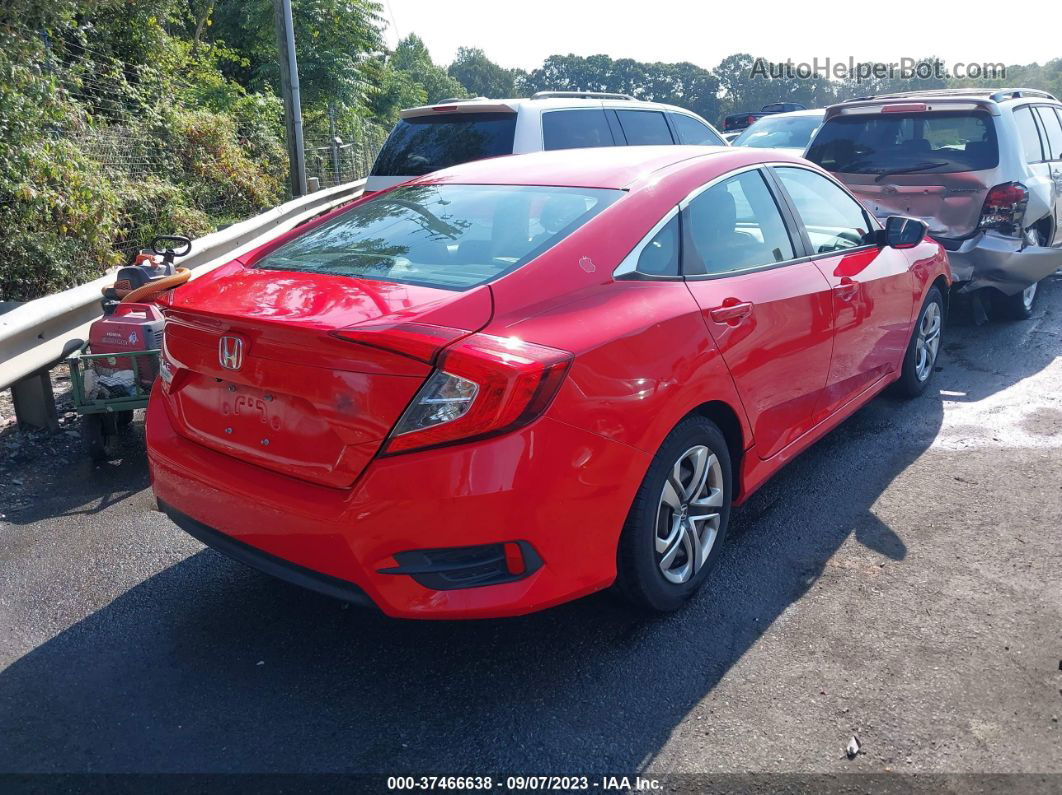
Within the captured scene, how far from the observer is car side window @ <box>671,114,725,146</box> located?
9188 millimetres

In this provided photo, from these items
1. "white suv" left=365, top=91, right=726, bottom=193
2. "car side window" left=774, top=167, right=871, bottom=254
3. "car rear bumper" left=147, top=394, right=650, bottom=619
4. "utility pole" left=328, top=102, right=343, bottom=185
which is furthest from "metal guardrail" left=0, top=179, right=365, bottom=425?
"utility pole" left=328, top=102, right=343, bottom=185

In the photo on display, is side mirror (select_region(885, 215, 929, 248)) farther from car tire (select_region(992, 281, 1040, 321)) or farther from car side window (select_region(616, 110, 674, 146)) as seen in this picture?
car side window (select_region(616, 110, 674, 146))

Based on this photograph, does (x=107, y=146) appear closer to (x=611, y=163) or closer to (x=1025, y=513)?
(x=611, y=163)

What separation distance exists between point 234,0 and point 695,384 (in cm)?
2705

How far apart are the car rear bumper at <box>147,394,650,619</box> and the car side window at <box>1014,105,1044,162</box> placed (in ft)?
20.2

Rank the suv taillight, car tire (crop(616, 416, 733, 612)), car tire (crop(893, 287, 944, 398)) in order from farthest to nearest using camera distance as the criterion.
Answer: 1. the suv taillight
2. car tire (crop(893, 287, 944, 398))
3. car tire (crop(616, 416, 733, 612))

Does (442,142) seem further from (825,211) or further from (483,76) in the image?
(483,76)

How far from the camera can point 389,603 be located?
8.67 ft

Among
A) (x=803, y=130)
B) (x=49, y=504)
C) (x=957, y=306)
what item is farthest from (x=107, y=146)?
(x=957, y=306)

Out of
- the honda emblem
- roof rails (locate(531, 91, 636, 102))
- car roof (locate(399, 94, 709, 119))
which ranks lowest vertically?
the honda emblem

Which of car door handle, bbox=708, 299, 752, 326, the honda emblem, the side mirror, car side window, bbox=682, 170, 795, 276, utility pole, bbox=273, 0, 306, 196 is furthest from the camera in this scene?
utility pole, bbox=273, 0, 306, 196

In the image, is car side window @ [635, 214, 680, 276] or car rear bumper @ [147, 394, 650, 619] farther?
car side window @ [635, 214, 680, 276]

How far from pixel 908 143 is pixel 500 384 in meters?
6.20

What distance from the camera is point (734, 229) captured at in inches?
148
